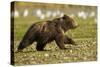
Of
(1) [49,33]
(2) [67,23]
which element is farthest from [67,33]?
(1) [49,33]

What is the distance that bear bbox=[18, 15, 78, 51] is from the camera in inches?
92.0

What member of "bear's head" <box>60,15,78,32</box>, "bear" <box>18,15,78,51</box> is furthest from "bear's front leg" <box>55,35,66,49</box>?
"bear's head" <box>60,15,78,32</box>

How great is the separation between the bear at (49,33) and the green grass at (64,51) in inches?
1.7

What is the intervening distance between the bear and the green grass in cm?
4

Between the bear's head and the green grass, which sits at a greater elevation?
the bear's head

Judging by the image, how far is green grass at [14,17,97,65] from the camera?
7.50 ft

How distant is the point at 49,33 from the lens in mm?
2416

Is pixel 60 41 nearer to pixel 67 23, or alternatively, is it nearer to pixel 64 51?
pixel 64 51

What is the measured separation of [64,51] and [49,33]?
11.3 inches

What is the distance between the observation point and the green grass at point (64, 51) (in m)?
2.29

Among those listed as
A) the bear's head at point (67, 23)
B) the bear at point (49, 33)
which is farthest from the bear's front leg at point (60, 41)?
the bear's head at point (67, 23)

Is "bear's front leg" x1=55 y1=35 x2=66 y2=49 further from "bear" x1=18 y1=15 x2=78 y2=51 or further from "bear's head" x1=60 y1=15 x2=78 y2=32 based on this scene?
"bear's head" x1=60 y1=15 x2=78 y2=32

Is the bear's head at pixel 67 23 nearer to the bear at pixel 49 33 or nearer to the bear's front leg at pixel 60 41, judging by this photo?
the bear at pixel 49 33

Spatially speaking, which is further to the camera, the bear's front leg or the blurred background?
the bear's front leg
